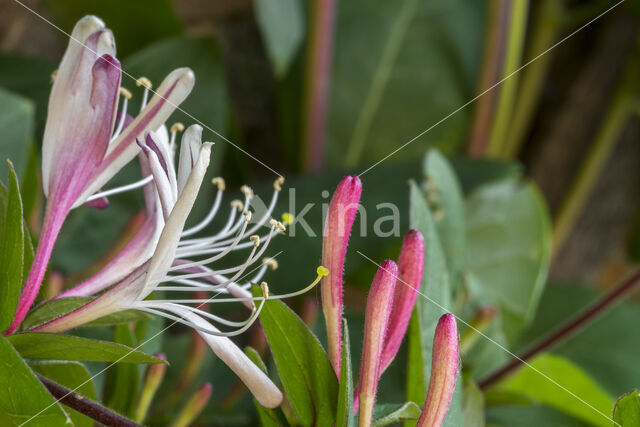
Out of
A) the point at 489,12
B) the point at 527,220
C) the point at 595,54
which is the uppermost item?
the point at 595,54

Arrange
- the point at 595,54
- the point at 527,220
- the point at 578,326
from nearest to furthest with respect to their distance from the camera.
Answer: the point at 578,326
the point at 527,220
the point at 595,54

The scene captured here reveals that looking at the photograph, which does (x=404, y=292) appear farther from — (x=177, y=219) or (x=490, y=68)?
(x=490, y=68)

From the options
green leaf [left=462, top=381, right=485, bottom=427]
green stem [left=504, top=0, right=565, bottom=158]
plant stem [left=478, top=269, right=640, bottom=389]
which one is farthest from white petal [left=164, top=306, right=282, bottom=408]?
green stem [left=504, top=0, right=565, bottom=158]

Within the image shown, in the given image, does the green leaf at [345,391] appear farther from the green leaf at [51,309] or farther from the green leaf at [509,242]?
the green leaf at [509,242]

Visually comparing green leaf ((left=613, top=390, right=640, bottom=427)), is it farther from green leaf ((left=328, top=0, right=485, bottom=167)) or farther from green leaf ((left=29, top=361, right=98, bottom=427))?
green leaf ((left=328, top=0, right=485, bottom=167))

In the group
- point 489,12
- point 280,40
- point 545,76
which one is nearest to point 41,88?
point 280,40

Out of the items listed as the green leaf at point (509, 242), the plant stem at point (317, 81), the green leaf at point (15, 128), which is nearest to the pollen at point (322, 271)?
the green leaf at point (15, 128)

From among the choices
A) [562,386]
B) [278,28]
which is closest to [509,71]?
[278,28]

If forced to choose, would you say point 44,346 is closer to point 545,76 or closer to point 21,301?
point 21,301
